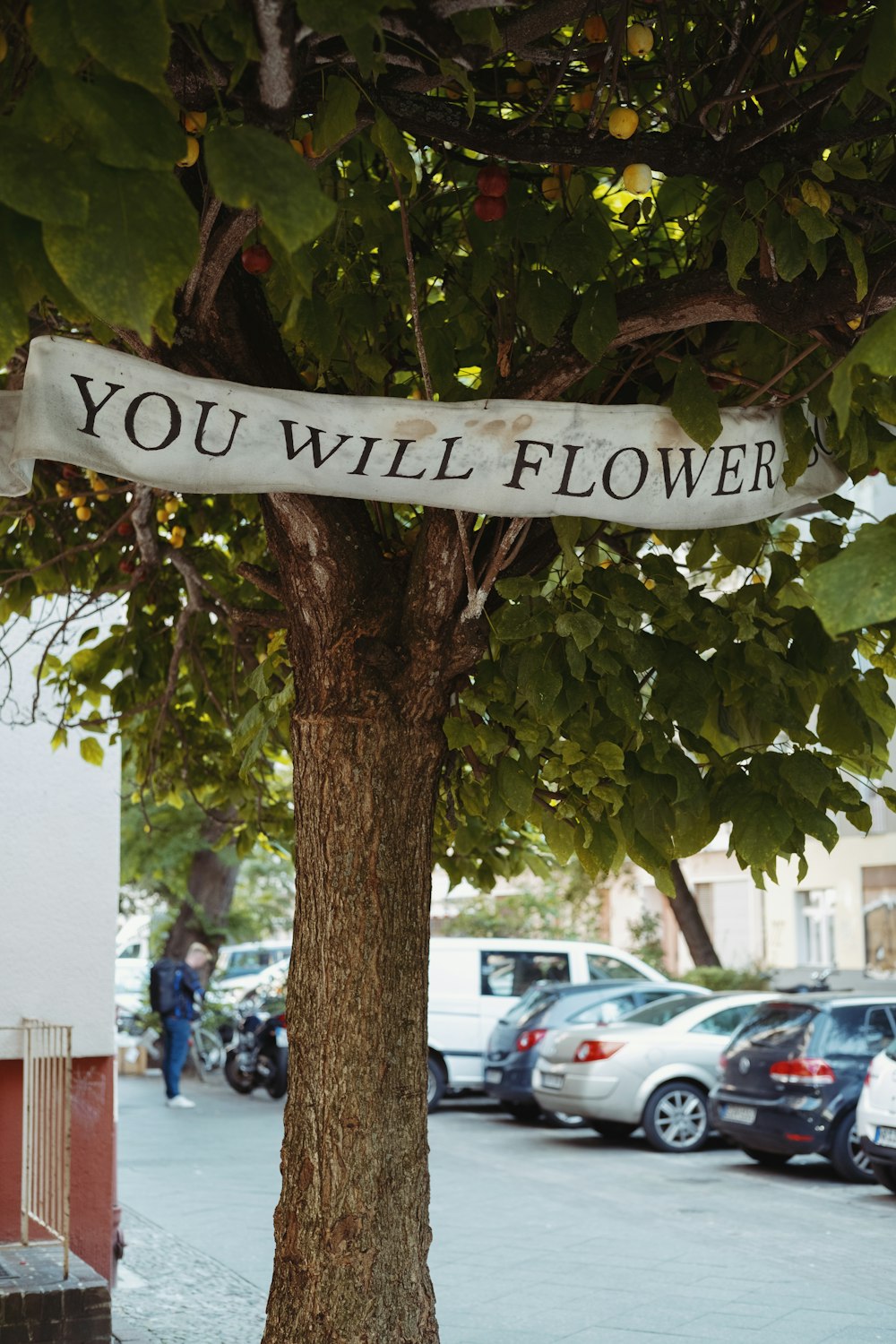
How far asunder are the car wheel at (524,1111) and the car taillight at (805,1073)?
4982 millimetres

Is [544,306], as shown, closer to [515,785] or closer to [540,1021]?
[515,785]

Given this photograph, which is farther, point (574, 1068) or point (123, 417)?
point (574, 1068)

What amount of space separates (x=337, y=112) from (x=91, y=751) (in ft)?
16.8

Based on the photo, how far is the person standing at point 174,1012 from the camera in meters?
18.2

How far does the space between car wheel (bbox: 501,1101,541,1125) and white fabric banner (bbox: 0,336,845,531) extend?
1454 centimetres

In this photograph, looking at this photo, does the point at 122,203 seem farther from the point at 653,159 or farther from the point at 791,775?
the point at 791,775

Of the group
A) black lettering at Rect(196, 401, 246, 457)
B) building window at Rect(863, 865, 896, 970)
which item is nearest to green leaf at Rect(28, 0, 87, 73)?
black lettering at Rect(196, 401, 246, 457)

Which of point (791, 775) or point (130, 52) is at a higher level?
point (130, 52)

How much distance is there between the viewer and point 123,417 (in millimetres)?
3402

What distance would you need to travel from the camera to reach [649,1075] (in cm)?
1507

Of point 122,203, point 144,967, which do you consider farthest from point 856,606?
point 144,967

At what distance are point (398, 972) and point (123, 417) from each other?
1.77m

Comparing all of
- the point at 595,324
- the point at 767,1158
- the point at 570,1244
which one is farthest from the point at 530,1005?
the point at 595,324

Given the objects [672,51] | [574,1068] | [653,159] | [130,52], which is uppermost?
[672,51]
